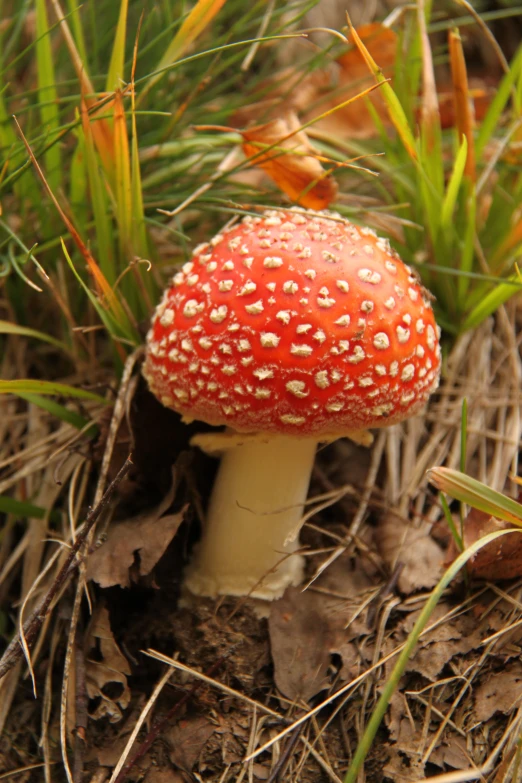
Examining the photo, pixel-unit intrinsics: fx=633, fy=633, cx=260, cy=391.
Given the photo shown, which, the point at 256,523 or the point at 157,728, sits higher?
the point at 256,523

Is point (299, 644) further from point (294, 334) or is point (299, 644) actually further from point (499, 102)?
point (499, 102)

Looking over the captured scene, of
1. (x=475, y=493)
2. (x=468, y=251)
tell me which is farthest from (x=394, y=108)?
(x=475, y=493)

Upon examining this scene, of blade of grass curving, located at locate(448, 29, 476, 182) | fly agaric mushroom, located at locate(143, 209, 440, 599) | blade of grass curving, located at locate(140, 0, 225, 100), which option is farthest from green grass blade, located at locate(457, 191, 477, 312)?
blade of grass curving, located at locate(140, 0, 225, 100)

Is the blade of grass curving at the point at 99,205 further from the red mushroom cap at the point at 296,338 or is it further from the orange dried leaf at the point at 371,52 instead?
the orange dried leaf at the point at 371,52

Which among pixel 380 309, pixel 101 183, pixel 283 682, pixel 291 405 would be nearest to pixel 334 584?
pixel 283 682

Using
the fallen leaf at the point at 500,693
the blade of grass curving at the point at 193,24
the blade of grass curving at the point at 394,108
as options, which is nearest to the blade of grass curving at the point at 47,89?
the blade of grass curving at the point at 193,24

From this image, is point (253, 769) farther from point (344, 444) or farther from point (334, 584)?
point (344, 444)

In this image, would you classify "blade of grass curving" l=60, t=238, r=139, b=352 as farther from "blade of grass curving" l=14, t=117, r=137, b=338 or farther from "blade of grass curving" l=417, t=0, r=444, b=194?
"blade of grass curving" l=417, t=0, r=444, b=194
